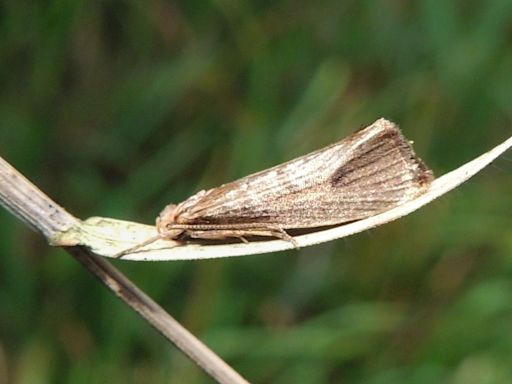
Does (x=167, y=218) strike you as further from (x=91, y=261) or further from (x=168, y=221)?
(x=91, y=261)

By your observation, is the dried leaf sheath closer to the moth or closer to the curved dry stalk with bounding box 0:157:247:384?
the moth

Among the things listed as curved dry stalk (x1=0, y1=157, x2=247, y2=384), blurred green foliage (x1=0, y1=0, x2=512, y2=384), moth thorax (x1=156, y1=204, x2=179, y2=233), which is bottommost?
curved dry stalk (x1=0, y1=157, x2=247, y2=384)

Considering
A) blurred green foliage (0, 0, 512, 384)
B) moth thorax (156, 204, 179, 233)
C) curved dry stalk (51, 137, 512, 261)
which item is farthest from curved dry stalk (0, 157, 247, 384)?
blurred green foliage (0, 0, 512, 384)

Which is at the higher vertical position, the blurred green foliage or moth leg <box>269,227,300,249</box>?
the blurred green foliage

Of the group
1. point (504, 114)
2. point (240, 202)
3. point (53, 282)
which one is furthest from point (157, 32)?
point (240, 202)

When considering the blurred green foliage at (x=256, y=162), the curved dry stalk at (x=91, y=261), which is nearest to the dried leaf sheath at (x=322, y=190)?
the curved dry stalk at (x=91, y=261)

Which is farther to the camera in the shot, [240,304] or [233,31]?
[233,31]

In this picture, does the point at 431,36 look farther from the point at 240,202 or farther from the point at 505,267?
the point at 240,202
